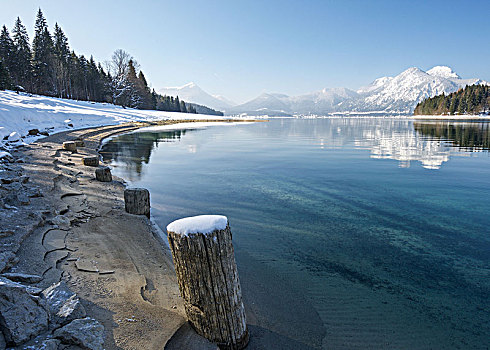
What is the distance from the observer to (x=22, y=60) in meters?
68.4

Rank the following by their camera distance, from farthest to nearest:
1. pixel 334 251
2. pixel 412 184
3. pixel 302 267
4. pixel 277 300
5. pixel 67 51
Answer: pixel 67 51
pixel 412 184
pixel 334 251
pixel 302 267
pixel 277 300

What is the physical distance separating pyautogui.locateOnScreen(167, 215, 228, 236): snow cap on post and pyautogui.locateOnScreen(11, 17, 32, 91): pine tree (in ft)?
283

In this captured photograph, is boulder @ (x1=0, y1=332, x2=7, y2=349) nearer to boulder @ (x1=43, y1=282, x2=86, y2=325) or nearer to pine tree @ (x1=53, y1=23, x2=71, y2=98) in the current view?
boulder @ (x1=43, y1=282, x2=86, y2=325)

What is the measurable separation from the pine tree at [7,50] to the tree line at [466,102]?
165 m

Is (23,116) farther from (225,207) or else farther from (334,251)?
(334,251)

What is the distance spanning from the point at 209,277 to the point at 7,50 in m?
88.7

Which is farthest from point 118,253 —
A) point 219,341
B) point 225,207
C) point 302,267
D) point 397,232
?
point 397,232

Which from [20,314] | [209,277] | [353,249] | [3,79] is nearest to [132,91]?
[3,79]

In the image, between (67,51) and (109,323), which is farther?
(67,51)

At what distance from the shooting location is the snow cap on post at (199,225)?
136 inches

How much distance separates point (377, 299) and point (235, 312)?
9.97ft

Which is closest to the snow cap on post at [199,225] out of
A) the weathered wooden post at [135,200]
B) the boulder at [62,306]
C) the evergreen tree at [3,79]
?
the boulder at [62,306]

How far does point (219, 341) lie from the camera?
12.5ft

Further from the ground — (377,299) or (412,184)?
(412,184)
